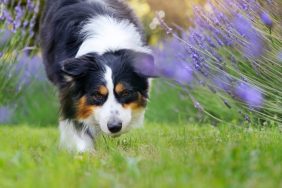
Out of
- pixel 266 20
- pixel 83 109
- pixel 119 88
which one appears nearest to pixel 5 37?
pixel 83 109

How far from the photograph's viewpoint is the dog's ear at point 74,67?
4352 millimetres

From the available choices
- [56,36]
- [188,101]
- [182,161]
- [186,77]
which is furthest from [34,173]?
[188,101]

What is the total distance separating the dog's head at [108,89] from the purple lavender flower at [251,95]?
0.71 meters

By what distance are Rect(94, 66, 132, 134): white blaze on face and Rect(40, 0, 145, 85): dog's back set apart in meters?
0.67

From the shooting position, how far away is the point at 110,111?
4.19 meters

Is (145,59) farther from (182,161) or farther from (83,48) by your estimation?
(182,161)

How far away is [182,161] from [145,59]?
167 cm

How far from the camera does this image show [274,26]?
13.5ft

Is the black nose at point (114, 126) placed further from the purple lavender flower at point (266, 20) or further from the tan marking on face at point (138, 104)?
the purple lavender flower at point (266, 20)

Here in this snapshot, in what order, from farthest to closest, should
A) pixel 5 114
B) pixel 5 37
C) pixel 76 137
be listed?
pixel 5 114, pixel 5 37, pixel 76 137

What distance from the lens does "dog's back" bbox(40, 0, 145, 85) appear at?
4.84m

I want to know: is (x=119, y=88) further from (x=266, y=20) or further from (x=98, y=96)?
(x=266, y=20)

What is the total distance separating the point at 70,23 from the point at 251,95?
1666 mm

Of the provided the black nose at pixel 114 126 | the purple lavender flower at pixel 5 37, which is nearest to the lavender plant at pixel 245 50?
the black nose at pixel 114 126
